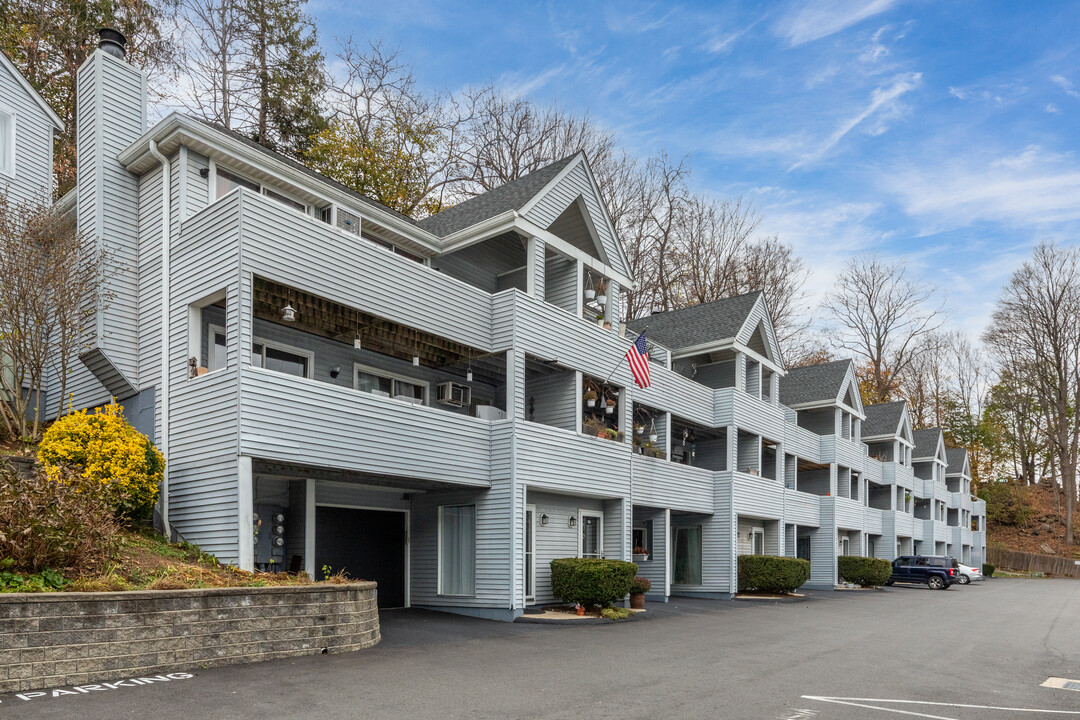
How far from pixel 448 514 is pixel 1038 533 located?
60.2 meters

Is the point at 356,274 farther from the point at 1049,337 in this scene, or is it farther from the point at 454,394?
the point at 1049,337

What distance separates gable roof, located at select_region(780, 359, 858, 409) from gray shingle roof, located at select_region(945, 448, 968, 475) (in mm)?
23629

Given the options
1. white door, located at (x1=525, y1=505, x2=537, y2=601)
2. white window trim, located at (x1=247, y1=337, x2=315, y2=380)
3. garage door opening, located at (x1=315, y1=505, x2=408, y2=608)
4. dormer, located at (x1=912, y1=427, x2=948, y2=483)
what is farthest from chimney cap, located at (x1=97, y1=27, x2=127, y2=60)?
dormer, located at (x1=912, y1=427, x2=948, y2=483)

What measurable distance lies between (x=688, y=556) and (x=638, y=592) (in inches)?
307

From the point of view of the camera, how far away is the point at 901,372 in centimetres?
6334

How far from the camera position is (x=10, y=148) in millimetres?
19453

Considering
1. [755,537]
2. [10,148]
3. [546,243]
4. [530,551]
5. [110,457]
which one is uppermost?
[10,148]

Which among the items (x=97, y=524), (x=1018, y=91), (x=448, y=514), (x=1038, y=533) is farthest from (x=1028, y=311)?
(x=97, y=524)

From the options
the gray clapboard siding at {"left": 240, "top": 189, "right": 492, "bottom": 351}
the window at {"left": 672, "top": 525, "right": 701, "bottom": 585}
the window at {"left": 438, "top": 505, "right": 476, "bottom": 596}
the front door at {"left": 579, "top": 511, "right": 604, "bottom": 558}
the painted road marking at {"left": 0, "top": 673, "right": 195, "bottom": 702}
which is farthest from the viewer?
the window at {"left": 672, "top": 525, "right": 701, "bottom": 585}

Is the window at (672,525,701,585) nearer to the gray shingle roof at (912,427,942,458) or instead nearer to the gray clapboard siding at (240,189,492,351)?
the gray clapboard siding at (240,189,492,351)

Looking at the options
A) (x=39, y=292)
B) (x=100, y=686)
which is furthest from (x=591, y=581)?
(x=39, y=292)

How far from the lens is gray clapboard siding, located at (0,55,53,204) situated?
1944cm

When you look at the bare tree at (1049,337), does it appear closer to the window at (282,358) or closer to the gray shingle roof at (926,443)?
the gray shingle roof at (926,443)

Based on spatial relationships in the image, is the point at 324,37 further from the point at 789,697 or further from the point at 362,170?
the point at 789,697
